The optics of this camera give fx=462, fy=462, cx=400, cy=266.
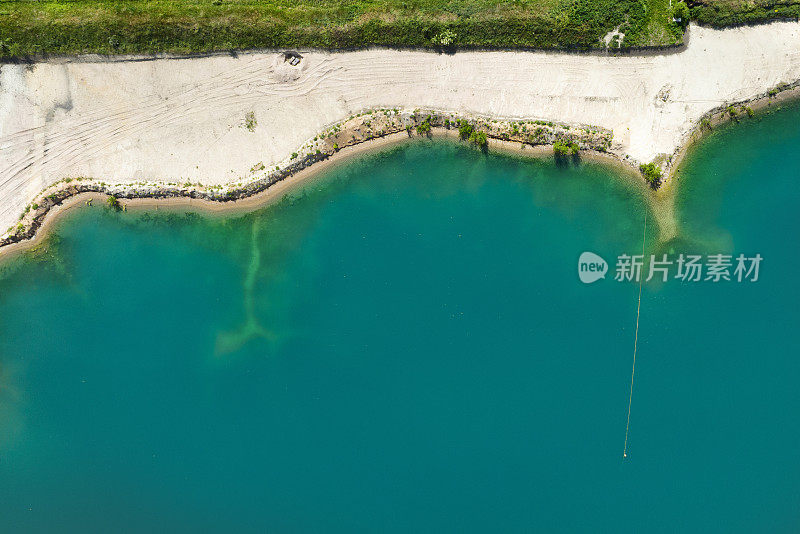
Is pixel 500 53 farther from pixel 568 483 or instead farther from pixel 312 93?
pixel 568 483

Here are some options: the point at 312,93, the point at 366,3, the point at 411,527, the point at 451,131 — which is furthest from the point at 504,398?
the point at 366,3

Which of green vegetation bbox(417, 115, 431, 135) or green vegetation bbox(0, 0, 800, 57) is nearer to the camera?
green vegetation bbox(0, 0, 800, 57)

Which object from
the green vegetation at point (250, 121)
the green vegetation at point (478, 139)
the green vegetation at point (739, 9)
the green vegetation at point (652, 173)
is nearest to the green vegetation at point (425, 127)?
the green vegetation at point (478, 139)

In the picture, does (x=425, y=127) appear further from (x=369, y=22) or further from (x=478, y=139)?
(x=369, y=22)

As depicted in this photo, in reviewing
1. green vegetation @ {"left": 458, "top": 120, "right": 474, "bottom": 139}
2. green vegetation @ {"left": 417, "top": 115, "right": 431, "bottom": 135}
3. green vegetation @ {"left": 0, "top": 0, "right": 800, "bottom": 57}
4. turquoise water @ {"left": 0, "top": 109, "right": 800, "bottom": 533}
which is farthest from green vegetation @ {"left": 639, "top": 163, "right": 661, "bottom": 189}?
green vegetation @ {"left": 417, "top": 115, "right": 431, "bottom": 135}

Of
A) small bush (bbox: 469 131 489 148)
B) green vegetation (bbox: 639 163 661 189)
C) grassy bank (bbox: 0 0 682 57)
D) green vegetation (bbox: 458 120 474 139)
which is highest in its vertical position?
grassy bank (bbox: 0 0 682 57)

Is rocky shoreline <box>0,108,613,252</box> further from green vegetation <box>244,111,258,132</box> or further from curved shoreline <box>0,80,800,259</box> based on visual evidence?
green vegetation <box>244,111,258,132</box>
